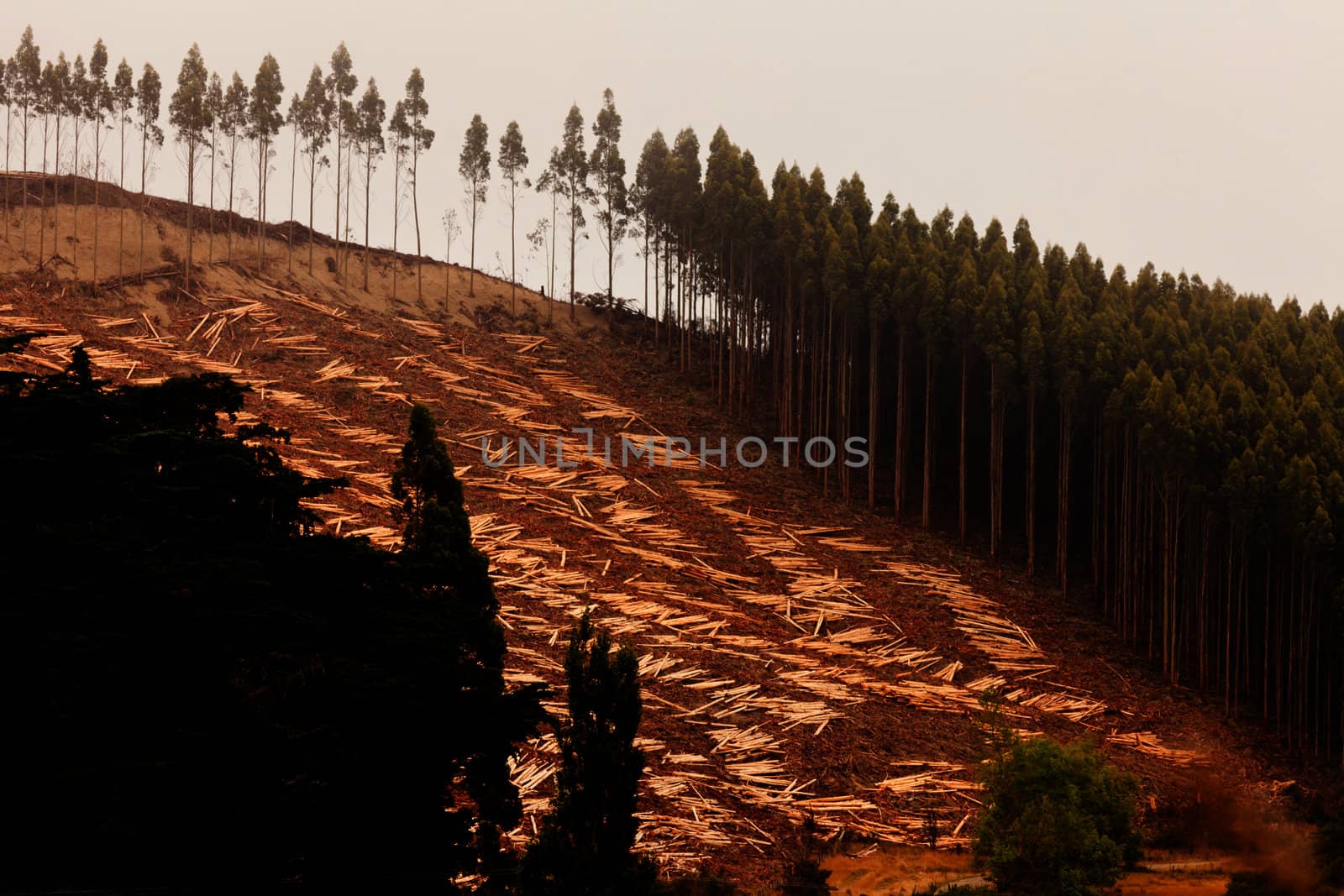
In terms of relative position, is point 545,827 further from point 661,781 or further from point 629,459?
point 629,459

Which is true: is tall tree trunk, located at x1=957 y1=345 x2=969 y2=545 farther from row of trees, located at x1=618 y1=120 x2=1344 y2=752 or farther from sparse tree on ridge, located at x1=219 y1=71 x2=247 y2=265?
sparse tree on ridge, located at x1=219 y1=71 x2=247 y2=265

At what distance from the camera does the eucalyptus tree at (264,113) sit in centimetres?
3291

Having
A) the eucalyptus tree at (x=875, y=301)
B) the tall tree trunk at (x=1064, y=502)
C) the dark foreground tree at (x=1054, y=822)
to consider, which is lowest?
the dark foreground tree at (x=1054, y=822)

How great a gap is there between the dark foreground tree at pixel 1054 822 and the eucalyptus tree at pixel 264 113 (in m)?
25.1

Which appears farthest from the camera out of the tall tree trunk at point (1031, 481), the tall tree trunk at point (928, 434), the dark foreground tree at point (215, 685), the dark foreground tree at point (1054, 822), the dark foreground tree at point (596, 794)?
the tall tree trunk at point (928, 434)

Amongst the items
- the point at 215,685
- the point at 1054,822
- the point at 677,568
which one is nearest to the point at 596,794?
the point at 215,685

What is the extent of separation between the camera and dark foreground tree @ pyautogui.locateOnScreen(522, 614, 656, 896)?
32.0 feet

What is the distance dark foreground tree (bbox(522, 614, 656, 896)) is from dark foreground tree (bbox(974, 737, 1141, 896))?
16.5 ft

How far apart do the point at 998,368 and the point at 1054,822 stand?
1328cm

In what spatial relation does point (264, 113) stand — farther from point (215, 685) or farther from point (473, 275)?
point (215, 685)

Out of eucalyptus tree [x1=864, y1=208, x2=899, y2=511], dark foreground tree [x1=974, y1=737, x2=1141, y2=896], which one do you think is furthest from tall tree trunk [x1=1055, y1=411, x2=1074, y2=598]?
dark foreground tree [x1=974, y1=737, x2=1141, y2=896]

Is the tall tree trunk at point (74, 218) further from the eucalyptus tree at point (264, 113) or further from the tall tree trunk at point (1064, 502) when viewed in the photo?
the tall tree trunk at point (1064, 502)

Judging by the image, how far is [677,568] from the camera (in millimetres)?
22672

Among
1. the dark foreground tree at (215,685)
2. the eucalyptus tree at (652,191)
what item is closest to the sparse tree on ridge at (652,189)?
the eucalyptus tree at (652,191)
